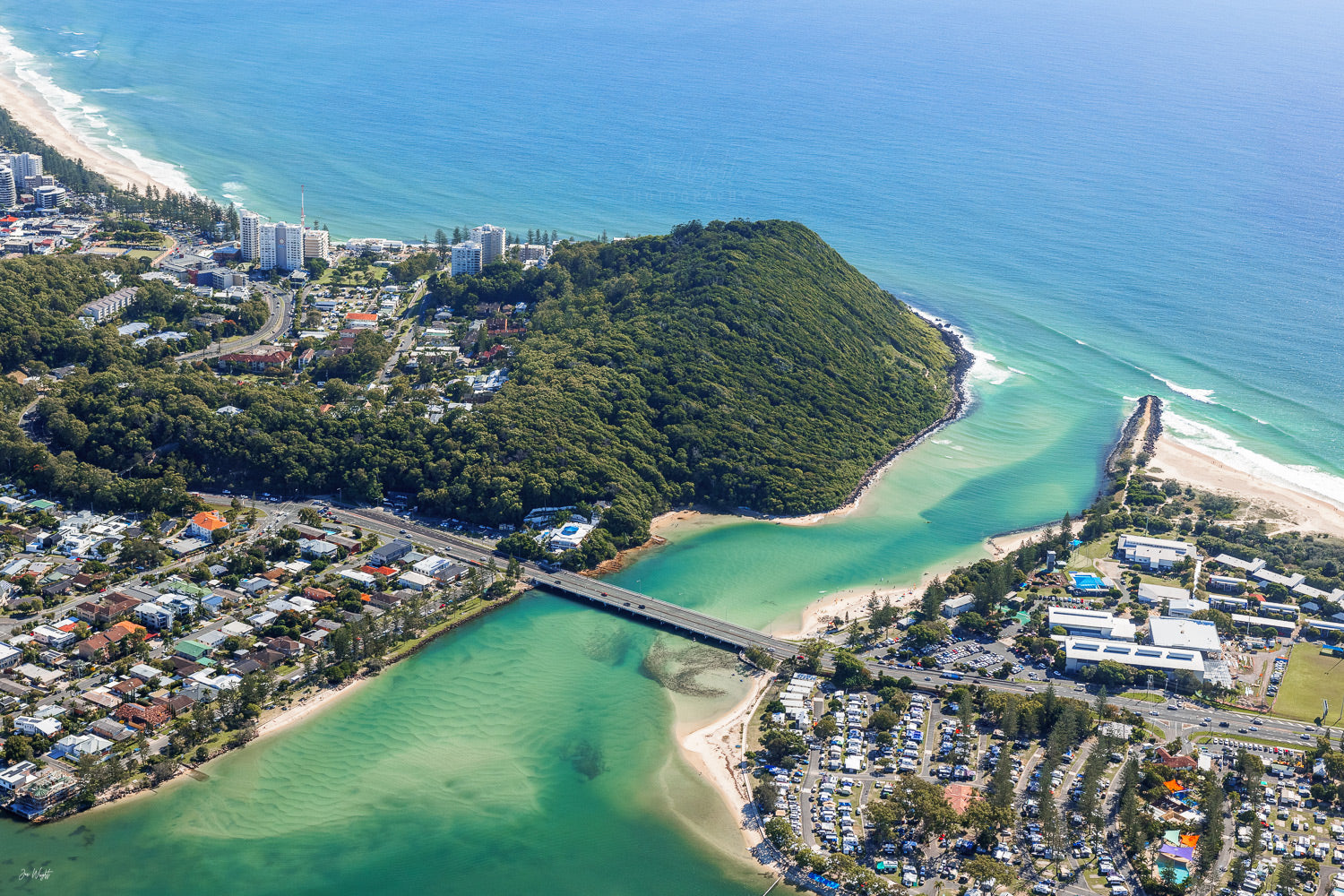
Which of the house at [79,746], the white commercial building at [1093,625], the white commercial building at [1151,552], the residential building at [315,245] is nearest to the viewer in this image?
the house at [79,746]

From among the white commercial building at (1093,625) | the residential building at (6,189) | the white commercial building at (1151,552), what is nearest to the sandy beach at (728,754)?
the white commercial building at (1093,625)

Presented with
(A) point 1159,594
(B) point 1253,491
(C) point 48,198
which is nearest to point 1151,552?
(A) point 1159,594

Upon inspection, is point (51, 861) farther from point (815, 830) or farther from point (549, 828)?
point (815, 830)

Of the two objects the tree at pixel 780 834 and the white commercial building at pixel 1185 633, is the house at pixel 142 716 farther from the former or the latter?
the white commercial building at pixel 1185 633

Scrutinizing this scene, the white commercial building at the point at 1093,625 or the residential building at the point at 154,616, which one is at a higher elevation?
the white commercial building at the point at 1093,625

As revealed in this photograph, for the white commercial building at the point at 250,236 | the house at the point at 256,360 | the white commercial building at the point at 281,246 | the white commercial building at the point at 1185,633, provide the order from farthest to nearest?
the white commercial building at the point at 250,236 → the white commercial building at the point at 281,246 → the house at the point at 256,360 → the white commercial building at the point at 1185,633
